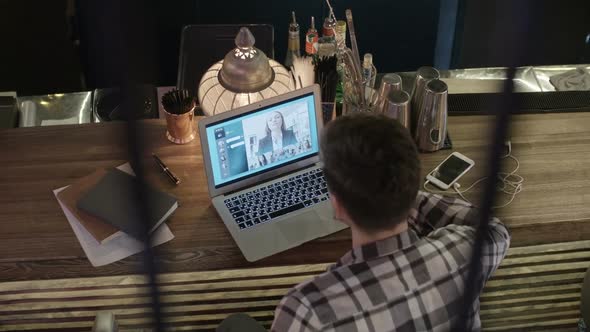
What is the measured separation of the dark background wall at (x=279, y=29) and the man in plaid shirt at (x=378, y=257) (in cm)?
200

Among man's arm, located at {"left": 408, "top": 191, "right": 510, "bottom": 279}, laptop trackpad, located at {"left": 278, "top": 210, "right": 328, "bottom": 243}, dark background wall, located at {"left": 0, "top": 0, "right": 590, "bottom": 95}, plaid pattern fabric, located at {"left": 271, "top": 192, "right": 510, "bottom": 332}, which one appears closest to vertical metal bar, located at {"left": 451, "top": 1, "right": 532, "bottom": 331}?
plaid pattern fabric, located at {"left": 271, "top": 192, "right": 510, "bottom": 332}

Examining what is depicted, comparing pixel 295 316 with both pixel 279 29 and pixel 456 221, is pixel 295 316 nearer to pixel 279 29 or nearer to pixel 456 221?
pixel 456 221

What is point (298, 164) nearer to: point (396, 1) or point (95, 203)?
Answer: point (95, 203)

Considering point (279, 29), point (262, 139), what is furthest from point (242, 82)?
point (279, 29)

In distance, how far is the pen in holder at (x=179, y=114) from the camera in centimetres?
224

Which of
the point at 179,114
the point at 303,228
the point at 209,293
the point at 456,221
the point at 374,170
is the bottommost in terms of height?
the point at 209,293

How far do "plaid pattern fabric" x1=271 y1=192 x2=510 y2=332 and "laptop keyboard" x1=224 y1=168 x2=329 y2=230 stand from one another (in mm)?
476

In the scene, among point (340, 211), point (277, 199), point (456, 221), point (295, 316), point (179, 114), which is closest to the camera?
point (295, 316)

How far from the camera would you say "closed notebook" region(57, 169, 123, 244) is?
1.99m

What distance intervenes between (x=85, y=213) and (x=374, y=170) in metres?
0.82

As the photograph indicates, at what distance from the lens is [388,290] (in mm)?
1606

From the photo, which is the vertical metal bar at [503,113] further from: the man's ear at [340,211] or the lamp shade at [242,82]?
the lamp shade at [242,82]

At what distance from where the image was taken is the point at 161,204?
6.76 feet

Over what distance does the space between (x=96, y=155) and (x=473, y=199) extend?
42.0 inches
